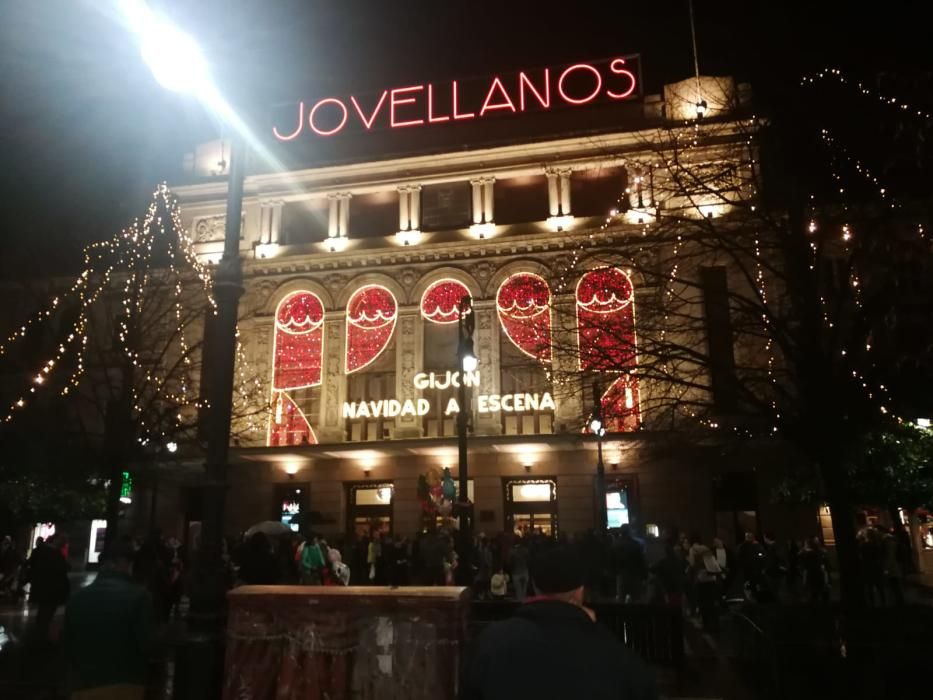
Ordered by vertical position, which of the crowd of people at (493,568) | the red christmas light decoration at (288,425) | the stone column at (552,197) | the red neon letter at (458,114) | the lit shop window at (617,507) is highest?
the red neon letter at (458,114)

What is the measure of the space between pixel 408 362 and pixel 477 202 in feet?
26.3

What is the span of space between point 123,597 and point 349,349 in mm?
26443

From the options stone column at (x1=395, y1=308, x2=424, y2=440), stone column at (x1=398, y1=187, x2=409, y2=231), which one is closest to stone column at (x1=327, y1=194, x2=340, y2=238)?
stone column at (x1=398, y1=187, x2=409, y2=231)

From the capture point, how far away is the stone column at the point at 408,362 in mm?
29625

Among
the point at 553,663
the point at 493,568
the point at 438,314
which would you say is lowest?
the point at 493,568

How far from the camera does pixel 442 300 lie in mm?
30953

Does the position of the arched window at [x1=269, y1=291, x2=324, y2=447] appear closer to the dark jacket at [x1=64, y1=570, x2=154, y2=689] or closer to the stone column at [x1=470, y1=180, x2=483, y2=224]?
the stone column at [x1=470, y1=180, x2=483, y2=224]

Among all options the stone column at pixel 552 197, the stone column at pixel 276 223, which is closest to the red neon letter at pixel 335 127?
the stone column at pixel 276 223

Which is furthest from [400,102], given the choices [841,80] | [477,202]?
[841,80]

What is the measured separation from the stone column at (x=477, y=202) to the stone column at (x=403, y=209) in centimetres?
319

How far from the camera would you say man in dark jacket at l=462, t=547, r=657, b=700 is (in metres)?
2.75

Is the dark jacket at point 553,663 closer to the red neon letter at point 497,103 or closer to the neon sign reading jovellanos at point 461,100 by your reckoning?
the neon sign reading jovellanos at point 461,100

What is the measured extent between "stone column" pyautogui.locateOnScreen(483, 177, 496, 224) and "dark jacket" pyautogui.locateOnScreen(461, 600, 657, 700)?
29638 mm

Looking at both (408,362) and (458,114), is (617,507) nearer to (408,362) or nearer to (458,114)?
(408,362)
